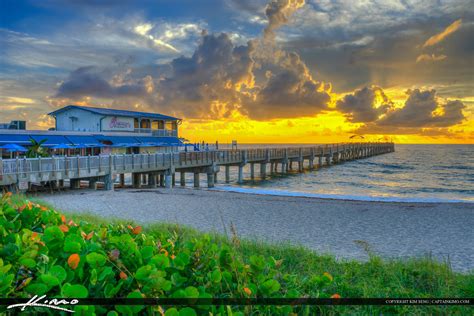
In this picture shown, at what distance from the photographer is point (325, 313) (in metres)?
2.89

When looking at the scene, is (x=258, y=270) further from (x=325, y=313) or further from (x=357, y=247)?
(x=357, y=247)

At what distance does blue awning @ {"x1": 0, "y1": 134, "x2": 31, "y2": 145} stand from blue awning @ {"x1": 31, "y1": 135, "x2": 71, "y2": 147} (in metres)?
0.85

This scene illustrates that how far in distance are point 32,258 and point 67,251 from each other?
8.1 inches

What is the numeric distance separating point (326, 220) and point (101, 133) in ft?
94.0

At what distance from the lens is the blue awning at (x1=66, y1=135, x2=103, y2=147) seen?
1350 inches

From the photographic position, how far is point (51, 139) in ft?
105

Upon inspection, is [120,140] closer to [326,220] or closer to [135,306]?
[326,220]

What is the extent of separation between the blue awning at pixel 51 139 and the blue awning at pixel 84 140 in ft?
2.76

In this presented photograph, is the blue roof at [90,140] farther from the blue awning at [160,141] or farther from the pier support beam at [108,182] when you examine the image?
the pier support beam at [108,182]

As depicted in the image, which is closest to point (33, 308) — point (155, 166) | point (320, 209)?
point (320, 209)

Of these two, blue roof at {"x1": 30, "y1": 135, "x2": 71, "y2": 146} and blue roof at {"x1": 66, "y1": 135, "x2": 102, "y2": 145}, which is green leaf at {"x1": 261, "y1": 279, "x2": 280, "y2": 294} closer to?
blue roof at {"x1": 30, "y1": 135, "x2": 71, "y2": 146}

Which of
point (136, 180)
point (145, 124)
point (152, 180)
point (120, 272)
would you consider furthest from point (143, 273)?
point (145, 124)

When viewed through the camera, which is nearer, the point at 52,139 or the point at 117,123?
the point at 52,139

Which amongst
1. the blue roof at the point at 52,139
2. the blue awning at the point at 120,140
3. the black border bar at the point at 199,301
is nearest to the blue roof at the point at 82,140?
the blue roof at the point at 52,139
